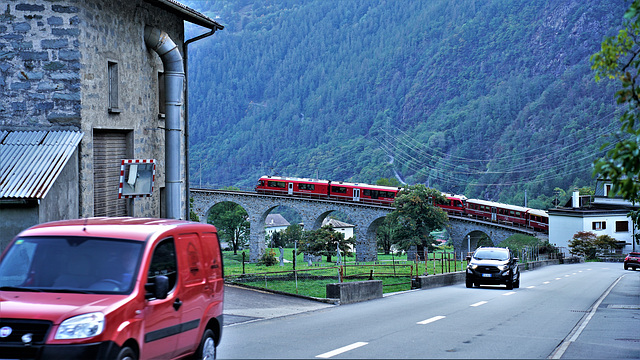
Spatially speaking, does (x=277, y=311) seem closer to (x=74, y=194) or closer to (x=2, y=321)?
(x=74, y=194)

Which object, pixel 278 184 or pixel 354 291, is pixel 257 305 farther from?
pixel 278 184

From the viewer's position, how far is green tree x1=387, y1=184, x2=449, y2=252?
77.5 meters

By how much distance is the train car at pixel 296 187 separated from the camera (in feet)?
316

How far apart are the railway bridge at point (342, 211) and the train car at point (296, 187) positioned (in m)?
0.73

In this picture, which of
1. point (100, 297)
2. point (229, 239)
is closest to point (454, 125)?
point (229, 239)

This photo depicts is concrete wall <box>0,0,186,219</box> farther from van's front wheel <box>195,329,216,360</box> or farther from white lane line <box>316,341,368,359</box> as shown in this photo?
van's front wheel <box>195,329,216,360</box>

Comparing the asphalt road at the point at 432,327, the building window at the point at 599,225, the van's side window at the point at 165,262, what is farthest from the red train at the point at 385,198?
the van's side window at the point at 165,262

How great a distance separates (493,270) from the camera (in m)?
25.9

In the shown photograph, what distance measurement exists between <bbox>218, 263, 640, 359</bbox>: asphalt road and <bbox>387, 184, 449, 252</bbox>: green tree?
5530 cm

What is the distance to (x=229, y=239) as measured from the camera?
13338 centimetres

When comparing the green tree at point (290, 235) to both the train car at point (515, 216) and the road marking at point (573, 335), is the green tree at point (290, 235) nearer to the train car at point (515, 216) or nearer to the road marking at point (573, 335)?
the train car at point (515, 216)

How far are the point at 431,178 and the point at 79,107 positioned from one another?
517 feet

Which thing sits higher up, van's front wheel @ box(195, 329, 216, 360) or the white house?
the white house

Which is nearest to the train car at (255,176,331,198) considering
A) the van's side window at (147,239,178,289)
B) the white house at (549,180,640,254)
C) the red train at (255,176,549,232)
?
the red train at (255,176,549,232)
